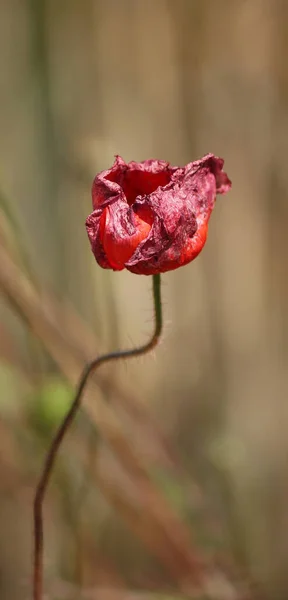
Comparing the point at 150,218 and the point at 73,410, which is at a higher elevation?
the point at 150,218

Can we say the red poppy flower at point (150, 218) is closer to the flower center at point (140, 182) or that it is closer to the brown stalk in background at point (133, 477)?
the flower center at point (140, 182)

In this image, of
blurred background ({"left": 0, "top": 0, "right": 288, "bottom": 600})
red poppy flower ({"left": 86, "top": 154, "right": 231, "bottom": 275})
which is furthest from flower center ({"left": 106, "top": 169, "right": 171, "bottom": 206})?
blurred background ({"left": 0, "top": 0, "right": 288, "bottom": 600})

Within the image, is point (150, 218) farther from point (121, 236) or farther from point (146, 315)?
point (146, 315)

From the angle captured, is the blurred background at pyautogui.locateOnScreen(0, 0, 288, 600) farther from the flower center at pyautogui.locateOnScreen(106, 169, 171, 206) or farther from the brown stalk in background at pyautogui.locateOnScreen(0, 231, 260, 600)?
the flower center at pyautogui.locateOnScreen(106, 169, 171, 206)

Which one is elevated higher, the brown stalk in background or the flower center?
the flower center

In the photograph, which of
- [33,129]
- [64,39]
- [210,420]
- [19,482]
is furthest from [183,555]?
[64,39]

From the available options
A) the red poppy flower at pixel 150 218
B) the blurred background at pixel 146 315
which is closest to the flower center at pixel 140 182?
the red poppy flower at pixel 150 218

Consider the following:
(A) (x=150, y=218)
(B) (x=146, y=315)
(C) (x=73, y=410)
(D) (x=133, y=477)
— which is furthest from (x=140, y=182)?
(B) (x=146, y=315)
